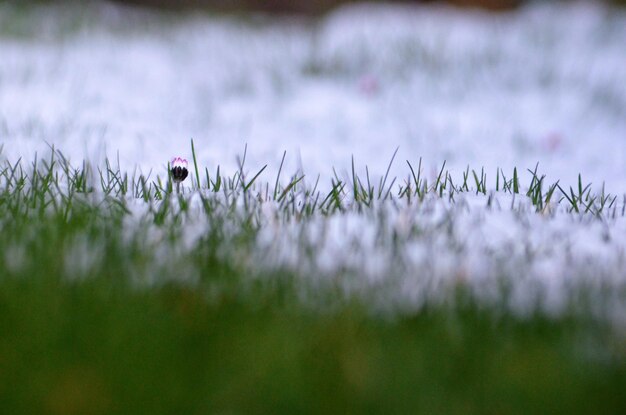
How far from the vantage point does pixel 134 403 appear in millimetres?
1497

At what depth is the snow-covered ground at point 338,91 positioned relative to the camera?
4.99 meters

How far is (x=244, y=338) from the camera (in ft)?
5.79

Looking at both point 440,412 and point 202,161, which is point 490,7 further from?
point 440,412

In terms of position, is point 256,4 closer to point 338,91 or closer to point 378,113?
point 338,91

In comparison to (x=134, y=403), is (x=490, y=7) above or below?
above

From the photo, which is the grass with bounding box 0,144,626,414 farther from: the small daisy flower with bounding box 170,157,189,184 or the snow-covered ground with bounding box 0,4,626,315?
the small daisy flower with bounding box 170,157,189,184

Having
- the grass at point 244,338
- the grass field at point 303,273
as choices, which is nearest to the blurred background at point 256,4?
the grass field at point 303,273

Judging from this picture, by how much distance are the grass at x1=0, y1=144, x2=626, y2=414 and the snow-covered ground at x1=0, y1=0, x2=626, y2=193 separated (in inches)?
73.8

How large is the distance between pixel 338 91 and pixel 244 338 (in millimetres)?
4826

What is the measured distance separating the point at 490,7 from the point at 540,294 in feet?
28.1

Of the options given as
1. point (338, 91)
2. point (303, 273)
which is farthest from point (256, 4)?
point (303, 273)

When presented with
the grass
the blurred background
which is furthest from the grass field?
the blurred background

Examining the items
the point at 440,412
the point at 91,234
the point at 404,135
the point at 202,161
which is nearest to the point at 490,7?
the point at 404,135

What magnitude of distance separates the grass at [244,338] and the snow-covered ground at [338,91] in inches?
73.8
